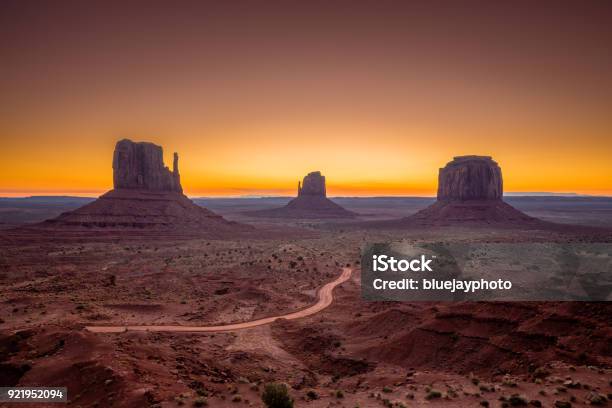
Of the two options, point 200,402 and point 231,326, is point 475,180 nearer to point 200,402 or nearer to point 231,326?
point 231,326

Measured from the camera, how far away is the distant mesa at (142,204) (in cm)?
7612

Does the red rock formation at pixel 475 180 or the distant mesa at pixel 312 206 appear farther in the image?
the distant mesa at pixel 312 206

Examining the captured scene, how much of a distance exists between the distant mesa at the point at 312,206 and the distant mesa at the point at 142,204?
68.8m

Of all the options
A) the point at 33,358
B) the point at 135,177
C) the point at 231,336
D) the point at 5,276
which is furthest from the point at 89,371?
the point at 135,177

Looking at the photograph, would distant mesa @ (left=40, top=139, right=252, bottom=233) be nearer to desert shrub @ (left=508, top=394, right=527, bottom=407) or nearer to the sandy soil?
the sandy soil

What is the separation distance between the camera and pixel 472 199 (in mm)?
116500

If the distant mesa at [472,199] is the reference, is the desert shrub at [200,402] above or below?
below

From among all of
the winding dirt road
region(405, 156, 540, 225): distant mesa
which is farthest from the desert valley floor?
region(405, 156, 540, 225): distant mesa

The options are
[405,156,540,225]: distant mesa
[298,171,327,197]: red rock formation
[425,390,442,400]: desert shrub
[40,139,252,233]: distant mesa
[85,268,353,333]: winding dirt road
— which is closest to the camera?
[425,390,442,400]: desert shrub

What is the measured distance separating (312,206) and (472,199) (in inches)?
3128

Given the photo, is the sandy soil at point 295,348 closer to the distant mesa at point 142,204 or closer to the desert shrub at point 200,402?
the desert shrub at point 200,402

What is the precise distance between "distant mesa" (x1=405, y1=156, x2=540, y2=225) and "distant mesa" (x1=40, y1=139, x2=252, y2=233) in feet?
230

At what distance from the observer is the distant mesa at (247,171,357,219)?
529 ft

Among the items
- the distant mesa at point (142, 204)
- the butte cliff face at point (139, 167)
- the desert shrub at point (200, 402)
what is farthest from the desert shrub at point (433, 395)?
the butte cliff face at point (139, 167)
